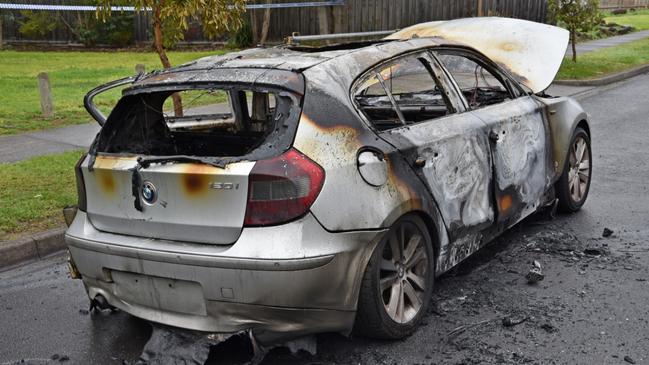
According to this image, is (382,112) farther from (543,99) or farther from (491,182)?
(543,99)

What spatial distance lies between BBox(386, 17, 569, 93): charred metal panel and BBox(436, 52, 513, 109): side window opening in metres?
0.33

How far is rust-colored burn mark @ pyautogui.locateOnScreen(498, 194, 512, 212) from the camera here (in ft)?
16.5

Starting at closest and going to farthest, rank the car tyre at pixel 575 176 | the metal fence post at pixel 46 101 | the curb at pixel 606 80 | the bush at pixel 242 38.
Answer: the car tyre at pixel 575 176 < the metal fence post at pixel 46 101 < the curb at pixel 606 80 < the bush at pixel 242 38

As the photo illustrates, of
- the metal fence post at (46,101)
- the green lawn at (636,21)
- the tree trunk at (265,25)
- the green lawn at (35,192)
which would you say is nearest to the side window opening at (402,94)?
the green lawn at (35,192)

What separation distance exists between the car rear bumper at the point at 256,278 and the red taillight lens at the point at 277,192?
53 mm

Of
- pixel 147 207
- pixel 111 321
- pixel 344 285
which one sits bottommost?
pixel 111 321

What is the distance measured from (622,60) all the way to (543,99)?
565 inches

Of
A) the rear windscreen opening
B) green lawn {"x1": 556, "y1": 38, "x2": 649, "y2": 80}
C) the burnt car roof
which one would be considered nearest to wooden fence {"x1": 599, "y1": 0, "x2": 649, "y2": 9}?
green lawn {"x1": 556, "y1": 38, "x2": 649, "y2": 80}

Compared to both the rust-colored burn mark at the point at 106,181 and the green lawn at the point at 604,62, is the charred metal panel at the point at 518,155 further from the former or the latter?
the green lawn at the point at 604,62

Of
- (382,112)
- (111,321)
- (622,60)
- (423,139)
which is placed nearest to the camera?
(423,139)

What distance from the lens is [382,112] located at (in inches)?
204

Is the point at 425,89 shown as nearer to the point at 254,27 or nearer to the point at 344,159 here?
the point at 344,159

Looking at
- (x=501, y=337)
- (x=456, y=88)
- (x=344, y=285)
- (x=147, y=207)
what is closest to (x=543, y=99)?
(x=456, y=88)

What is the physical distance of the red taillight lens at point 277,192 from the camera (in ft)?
11.8
